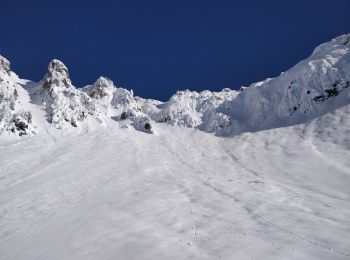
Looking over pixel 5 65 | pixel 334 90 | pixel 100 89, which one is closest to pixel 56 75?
pixel 5 65

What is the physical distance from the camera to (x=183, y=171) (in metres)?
23.8

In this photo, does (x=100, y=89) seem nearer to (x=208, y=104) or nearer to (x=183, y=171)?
(x=208, y=104)

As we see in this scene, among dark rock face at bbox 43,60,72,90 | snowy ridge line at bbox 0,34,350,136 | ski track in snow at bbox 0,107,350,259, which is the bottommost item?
ski track in snow at bbox 0,107,350,259

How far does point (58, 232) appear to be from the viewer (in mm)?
12414

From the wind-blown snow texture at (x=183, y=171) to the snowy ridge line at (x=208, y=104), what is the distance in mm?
189

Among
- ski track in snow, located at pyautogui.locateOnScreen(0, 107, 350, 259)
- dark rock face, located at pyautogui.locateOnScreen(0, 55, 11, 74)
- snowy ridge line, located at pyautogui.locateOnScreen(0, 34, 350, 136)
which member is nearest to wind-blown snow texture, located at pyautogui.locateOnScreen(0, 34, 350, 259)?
ski track in snow, located at pyautogui.locateOnScreen(0, 107, 350, 259)

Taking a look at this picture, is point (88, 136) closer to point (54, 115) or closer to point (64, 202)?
point (54, 115)

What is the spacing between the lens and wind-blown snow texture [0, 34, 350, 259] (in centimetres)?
1052

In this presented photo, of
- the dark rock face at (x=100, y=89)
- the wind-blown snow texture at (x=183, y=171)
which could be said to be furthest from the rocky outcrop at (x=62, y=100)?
the dark rock face at (x=100, y=89)

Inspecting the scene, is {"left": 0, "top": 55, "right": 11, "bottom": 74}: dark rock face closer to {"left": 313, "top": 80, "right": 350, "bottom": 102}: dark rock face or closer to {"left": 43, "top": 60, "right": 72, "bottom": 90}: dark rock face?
{"left": 43, "top": 60, "right": 72, "bottom": 90}: dark rock face

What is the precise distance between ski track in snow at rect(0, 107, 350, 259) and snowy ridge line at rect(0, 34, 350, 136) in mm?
3982

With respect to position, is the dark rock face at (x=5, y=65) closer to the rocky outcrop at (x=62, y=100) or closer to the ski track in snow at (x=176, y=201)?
the rocky outcrop at (x=62, y=100)

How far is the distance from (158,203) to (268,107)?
30233 mm

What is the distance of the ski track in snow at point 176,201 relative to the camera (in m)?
9.94
